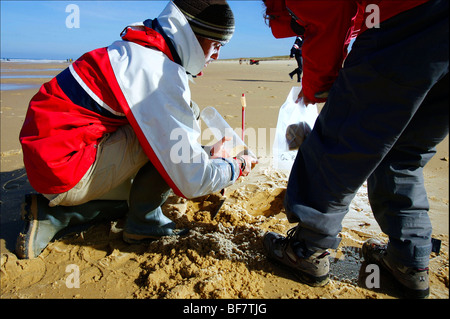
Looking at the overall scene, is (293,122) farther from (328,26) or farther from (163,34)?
(163,34)

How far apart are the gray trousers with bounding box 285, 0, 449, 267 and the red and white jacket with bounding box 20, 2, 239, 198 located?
23.5 inches

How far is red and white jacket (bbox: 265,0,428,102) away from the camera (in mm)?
1264

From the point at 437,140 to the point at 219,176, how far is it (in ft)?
3.44

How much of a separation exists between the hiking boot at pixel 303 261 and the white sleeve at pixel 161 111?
560 millimetres

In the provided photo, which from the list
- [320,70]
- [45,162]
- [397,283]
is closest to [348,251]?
[397,283]

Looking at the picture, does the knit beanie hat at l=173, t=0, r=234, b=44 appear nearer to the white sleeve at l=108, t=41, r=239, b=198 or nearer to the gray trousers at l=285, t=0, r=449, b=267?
the white sleeve at l=108, t=41, r=239, b=198

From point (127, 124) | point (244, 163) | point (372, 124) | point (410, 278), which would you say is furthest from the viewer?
point (244, 163)

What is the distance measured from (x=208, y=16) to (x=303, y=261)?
1348 millimetres

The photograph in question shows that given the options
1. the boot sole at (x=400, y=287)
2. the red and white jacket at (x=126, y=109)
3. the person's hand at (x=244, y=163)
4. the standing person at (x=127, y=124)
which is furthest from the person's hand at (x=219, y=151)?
the boot sole at (x=400, y=287)

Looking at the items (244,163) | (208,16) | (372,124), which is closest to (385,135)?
(372,124)

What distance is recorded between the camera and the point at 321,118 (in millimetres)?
1437

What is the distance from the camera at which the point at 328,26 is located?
4.36 ft

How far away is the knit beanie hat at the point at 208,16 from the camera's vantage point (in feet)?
5.32

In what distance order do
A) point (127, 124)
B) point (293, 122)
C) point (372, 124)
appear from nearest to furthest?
point (372, 124)
point (127, 124)
point (293, 122)
